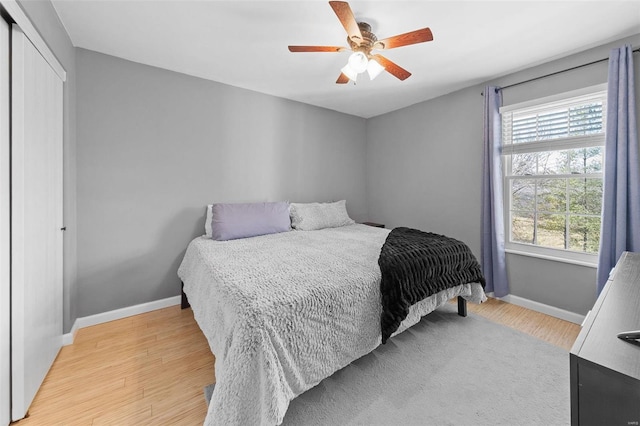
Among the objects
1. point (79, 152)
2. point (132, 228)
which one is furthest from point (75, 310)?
point (79, 152)

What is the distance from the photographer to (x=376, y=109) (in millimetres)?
4012

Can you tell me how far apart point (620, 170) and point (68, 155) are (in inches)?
170

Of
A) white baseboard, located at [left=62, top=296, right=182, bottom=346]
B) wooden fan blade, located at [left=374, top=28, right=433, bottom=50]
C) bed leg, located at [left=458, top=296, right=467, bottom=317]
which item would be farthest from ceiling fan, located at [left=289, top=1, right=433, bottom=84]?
white baseboard, located at [left=62, top=296, right=182, bottom=346]

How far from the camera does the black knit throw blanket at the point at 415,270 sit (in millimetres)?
1697

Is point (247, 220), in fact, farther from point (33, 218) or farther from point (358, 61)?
point (358, 61)

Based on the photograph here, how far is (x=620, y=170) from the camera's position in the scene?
82.4 inches

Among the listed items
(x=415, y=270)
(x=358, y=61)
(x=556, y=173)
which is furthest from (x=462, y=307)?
(x=358, y=61)

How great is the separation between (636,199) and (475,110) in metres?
1.62

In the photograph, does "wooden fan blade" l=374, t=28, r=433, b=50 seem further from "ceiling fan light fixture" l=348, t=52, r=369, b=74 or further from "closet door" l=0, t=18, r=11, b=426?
"closet door" l=0, t=18, r=11, b=426

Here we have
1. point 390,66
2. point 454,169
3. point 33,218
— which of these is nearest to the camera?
point 33,218

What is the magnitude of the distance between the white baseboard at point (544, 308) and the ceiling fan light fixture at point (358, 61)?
271 cm

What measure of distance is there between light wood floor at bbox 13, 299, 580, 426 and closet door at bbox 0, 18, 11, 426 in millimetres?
288

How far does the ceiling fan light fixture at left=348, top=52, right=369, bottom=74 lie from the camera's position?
6.12 ft

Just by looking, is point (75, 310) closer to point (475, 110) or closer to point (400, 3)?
point (400, 3)
